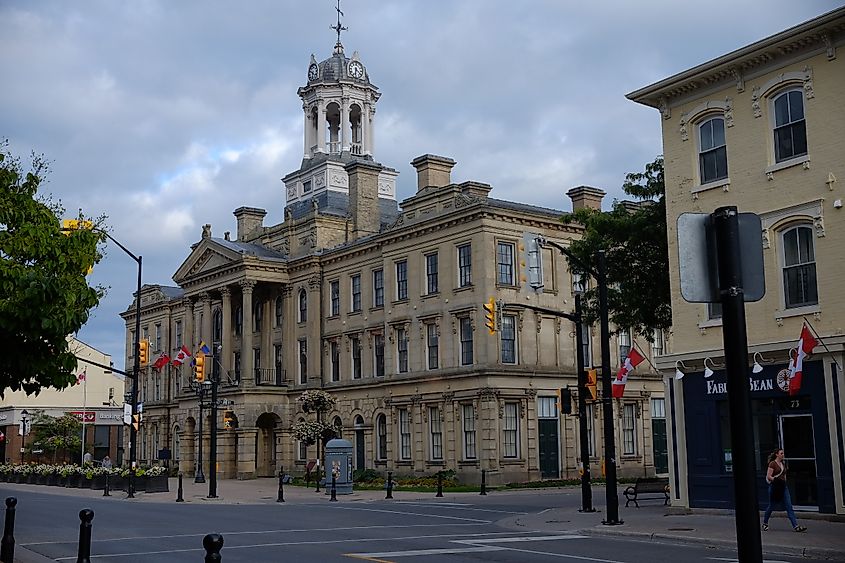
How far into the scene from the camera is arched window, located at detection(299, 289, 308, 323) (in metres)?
60.8

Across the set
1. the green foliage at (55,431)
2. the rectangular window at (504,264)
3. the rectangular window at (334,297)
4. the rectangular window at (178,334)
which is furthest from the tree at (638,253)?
the green foliage at (55,431)

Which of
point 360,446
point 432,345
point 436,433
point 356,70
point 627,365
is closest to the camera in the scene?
point 627,365

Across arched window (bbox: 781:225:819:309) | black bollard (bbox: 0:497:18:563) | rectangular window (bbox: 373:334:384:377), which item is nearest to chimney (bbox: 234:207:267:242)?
rectangular window (bbox: 373:334:384:377)

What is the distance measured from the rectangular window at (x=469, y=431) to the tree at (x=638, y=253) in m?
16.8

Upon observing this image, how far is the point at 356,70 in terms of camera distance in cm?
7388

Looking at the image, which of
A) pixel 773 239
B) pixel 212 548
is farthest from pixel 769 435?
pixel 212 548

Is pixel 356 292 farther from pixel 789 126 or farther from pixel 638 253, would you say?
pixel 789 126

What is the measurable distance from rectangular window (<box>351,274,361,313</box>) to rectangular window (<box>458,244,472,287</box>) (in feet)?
30.3

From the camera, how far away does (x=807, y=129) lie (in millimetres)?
24188

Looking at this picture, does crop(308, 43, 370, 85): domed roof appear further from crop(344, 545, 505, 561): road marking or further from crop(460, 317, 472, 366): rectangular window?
crop(344, 545, 505, 561): road marking

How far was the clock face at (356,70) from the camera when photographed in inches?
2899

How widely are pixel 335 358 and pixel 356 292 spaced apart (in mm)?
4399

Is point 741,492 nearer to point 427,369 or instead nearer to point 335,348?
point 427,369

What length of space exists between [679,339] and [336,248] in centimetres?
3437
